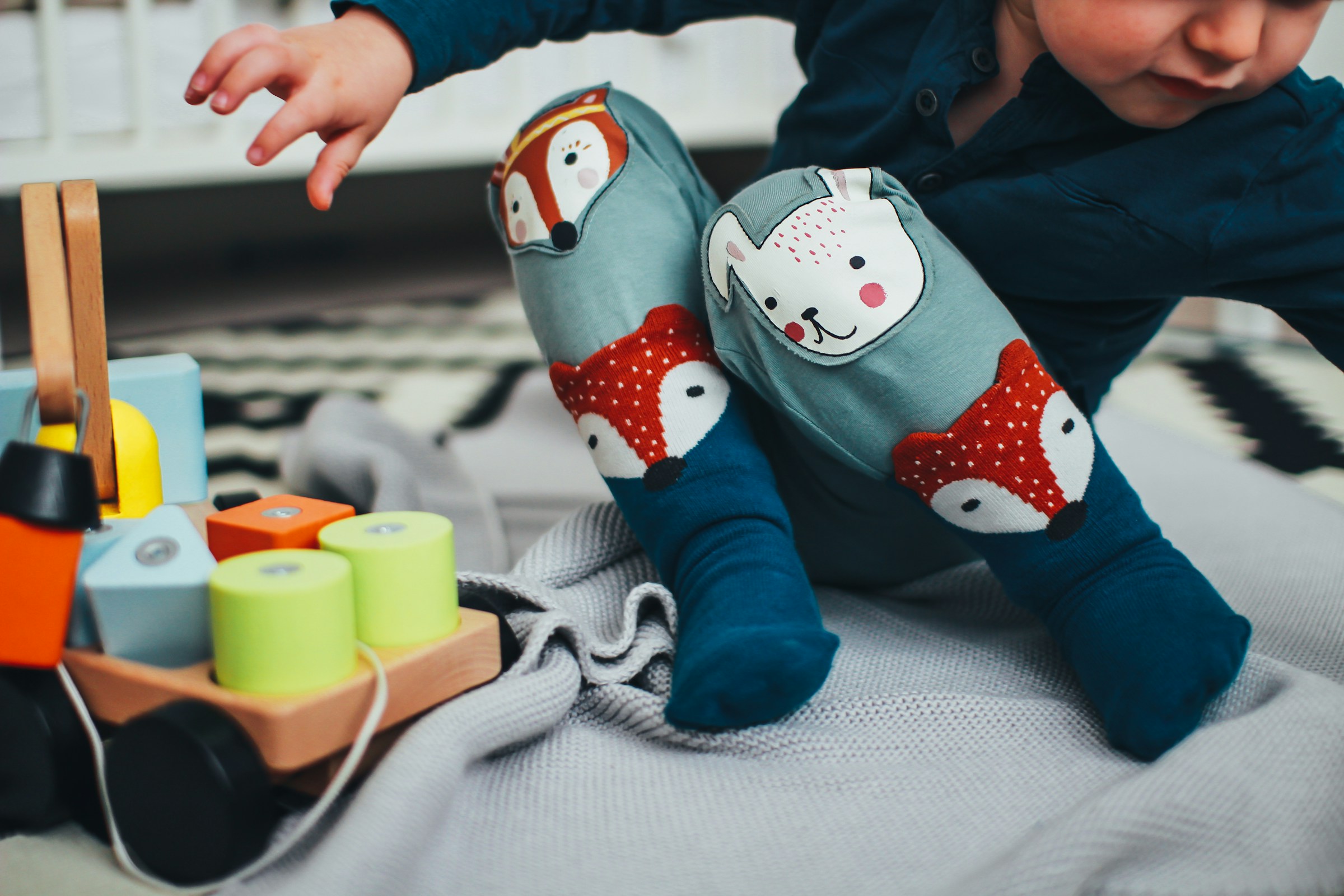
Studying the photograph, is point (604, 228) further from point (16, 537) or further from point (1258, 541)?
point (1258, 541)

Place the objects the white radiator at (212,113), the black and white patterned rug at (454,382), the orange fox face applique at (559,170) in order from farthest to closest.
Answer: the white radiator at (212,113)
the black and white patterned rug at (454,382)
the orange fox face applique at (559,170)

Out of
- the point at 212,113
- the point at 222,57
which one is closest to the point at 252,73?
the point at 222,57

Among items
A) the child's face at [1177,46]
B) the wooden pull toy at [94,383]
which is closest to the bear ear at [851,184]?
the child's face at [1177,46]

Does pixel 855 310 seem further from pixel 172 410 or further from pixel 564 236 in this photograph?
pixel 172 410

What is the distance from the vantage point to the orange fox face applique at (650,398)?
553 millimetres

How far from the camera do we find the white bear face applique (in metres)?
0.51

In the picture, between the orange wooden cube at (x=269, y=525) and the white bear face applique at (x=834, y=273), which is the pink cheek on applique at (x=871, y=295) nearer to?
the white bear face applique at (x=834, y=273)

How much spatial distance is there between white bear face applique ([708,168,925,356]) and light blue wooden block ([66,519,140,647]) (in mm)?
301

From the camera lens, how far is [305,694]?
1.32 ft

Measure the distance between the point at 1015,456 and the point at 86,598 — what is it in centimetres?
41

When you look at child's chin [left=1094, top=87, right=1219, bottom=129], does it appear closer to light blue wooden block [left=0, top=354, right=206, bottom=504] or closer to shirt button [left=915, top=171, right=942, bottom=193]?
shirt button [left=915, top=171, right=942, bottom=193]

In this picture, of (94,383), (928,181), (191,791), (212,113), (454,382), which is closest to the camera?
(191,791)

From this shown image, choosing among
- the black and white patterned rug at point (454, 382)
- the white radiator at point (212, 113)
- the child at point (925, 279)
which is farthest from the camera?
the white radiator at point (212, 113)

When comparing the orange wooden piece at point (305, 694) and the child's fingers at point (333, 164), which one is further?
the child's fingers at point (333, 164)
